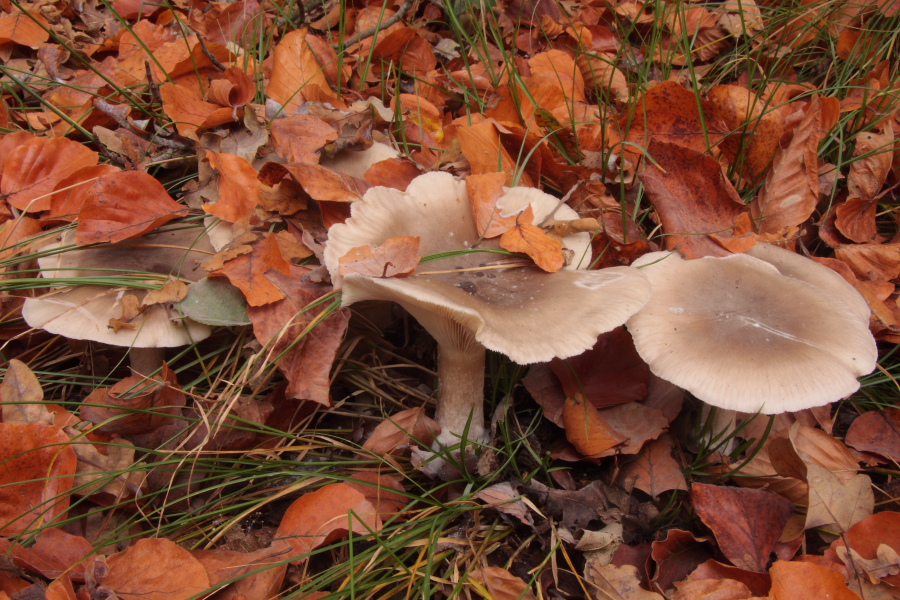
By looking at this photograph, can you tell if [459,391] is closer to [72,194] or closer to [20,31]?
[72,194]

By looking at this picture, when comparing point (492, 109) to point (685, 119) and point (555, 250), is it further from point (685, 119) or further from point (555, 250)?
point (555, 250)

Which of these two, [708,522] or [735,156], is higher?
[735,156]

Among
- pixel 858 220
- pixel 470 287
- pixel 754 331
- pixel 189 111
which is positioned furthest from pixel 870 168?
pixel 189 111

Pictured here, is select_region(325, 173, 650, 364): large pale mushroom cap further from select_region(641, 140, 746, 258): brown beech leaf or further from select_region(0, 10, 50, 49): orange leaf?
select_region(0, 10, 50, 49): orange leaf

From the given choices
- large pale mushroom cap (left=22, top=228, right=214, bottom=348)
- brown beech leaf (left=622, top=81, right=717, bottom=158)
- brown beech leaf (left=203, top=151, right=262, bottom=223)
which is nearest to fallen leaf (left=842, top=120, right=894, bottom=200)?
brown beech leaf (left=622, top=81, right=717, bottom=158)

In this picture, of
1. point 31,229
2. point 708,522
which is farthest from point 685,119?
point 31,229

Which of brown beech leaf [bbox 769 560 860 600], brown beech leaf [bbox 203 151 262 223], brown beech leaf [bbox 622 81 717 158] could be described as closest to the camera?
brown beech leaf [bbox 769 560 860 600]

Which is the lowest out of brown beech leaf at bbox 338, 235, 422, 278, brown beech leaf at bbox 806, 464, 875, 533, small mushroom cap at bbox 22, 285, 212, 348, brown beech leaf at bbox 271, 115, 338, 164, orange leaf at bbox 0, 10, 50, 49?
brown beech leaf at bbox 806, 464, 875, 533
